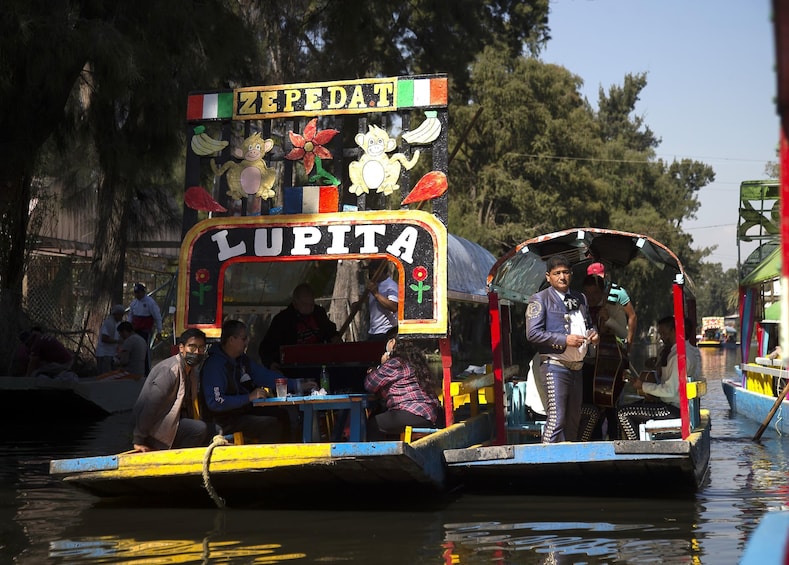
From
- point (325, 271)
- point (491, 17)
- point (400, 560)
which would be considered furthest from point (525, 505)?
point (491, 17)

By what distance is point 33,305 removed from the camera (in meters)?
21.6

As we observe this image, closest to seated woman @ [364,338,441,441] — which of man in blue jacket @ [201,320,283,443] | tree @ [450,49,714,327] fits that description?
man in blue jacket @ [201,320,283,443]

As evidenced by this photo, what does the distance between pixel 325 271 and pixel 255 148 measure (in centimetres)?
403

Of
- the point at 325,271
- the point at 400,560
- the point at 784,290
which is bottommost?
the point at 400,560

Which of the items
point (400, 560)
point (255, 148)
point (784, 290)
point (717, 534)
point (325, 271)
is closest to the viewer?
point (784, 290)

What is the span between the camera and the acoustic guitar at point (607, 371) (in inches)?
395

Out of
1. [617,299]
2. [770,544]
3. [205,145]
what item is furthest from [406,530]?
[770,544]

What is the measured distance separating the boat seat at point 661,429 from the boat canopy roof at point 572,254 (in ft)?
4.09

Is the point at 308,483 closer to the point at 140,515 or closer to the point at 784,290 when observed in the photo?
the point at 140,515

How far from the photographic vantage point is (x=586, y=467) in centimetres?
889

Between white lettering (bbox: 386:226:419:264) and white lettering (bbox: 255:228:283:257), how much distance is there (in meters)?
0.99

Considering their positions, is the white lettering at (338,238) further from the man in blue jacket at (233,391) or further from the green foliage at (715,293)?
the green foliage at (715,293)

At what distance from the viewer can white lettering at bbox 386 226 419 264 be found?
959 centimetres

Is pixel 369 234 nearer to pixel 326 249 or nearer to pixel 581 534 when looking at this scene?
pixel 326 249
